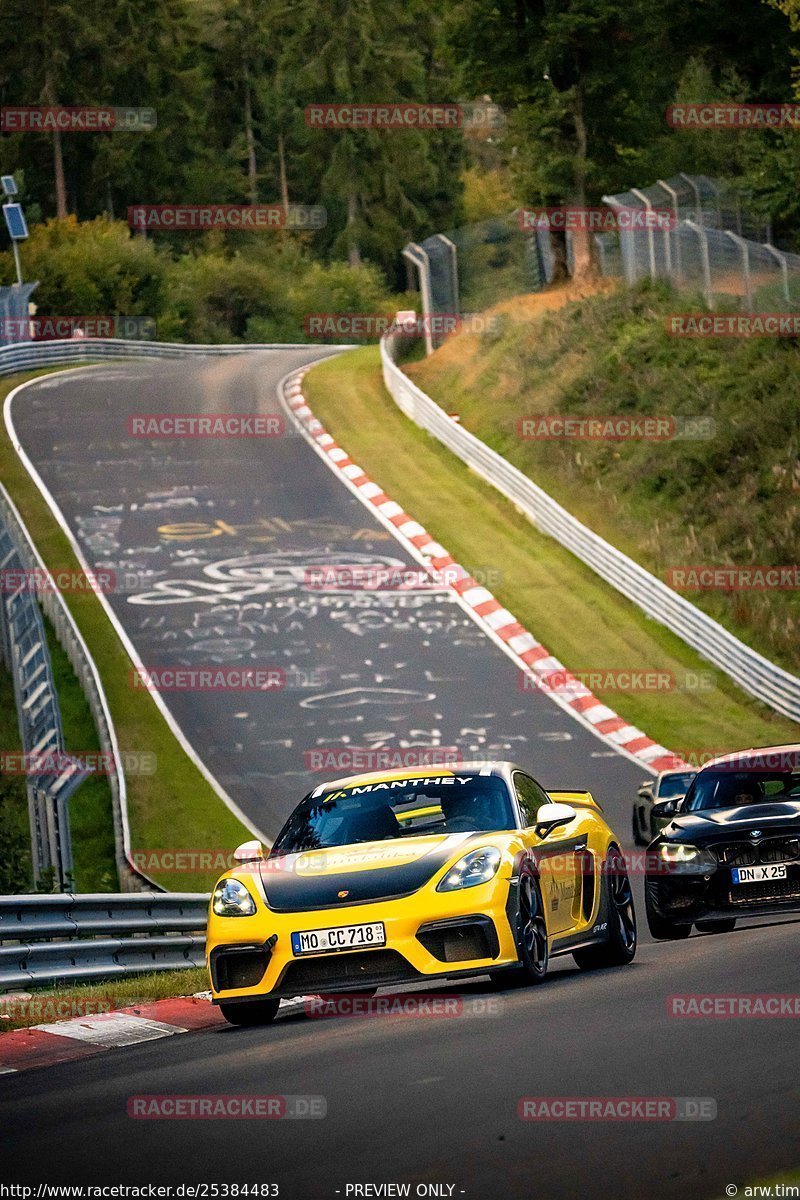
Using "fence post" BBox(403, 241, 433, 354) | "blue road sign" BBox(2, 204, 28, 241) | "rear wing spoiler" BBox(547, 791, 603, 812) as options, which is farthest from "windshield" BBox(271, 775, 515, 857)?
"blue road sign" BBox(2, 204, 28, 241)

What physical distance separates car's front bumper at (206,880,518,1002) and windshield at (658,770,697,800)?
31.0 feet

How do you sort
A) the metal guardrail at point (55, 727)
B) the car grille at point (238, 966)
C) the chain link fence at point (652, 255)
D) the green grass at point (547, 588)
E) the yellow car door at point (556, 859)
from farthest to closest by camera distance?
1. the chain link fence at point (652, 255)
2. the green grass at point (547, 588)
3. the metal guardrail at point (55, 727)
4. the yellow car door at point (556, 859)
5. the car grille at point (238, 966)

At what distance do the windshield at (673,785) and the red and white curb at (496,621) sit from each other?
194 inches

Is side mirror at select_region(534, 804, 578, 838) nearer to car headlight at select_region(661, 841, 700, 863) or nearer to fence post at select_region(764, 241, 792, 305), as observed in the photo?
car headlight at select_region(661, 841, 700, 863)

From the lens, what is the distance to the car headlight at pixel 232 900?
9.90m

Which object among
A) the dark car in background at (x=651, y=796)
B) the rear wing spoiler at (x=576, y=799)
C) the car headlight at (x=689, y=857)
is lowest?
the dark car in background at (x=651, y=796)

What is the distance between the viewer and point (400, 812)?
10.6 m

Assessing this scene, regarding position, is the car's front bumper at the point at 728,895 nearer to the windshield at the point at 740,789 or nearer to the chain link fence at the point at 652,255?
the windshield at the point at 740,789

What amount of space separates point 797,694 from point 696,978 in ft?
55.6

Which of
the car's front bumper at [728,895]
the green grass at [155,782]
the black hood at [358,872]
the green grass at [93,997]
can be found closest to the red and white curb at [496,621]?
the green grass at [155,782]

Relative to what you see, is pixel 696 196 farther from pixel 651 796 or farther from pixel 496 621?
pixel 651 796

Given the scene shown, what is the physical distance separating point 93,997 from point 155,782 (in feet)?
42.0

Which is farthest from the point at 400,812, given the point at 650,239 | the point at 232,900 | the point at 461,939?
the point at 650,239

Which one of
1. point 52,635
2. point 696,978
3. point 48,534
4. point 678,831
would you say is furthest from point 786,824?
point 48,534
